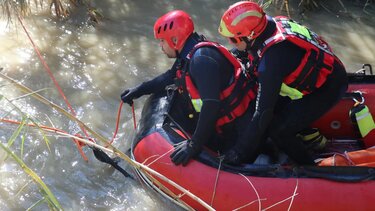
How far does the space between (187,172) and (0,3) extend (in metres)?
2.63

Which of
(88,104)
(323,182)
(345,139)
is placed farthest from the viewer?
(88,104)

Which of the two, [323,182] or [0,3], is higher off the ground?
[0,3]

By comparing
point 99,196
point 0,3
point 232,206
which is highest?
point 0,3

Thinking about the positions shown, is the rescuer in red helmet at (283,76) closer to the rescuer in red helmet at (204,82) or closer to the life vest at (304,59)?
the life vest at (304,59)

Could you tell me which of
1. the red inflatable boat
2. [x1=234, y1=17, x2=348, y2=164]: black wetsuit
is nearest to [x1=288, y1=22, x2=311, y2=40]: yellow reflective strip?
[x1=234, y1=17, x2=348, y2=164]: black wetsuit

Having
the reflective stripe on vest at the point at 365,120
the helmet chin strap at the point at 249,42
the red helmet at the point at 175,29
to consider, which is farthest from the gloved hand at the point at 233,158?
the reflective stripe on vest at the point at 365,120

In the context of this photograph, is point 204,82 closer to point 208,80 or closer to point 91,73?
point 208,80

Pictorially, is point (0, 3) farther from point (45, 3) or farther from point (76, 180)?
point (76, 180)

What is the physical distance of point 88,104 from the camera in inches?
180

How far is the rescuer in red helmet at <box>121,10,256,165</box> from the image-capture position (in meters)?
3.19

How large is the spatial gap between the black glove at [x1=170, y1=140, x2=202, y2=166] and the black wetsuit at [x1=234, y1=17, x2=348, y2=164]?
0.90ft

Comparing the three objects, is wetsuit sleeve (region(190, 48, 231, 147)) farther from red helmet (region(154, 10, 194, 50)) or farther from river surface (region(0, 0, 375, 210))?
river surface (region(0, 0, 375, 210))

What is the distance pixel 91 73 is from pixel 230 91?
76.5 inches

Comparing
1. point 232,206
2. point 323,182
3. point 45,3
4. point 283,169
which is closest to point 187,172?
point 232,206
